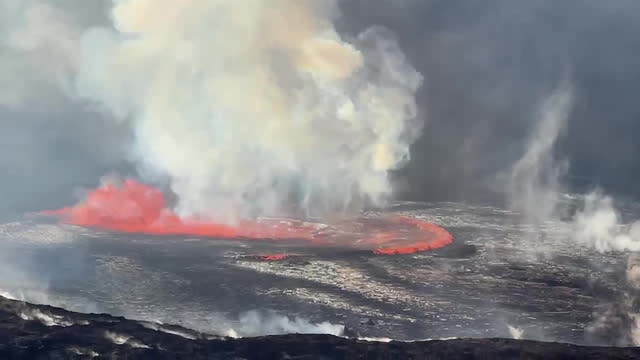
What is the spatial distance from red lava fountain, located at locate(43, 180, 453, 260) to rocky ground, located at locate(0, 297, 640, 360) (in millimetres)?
36134

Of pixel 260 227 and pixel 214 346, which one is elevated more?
pixel 260 227

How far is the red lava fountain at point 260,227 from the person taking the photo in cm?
9681

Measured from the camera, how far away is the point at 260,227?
335ft

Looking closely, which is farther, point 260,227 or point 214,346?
point 260,227

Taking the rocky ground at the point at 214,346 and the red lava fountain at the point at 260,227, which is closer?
the rocky ground at the point at 214,346

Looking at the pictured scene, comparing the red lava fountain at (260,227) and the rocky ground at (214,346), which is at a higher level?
the red lava fountain at (260,227)

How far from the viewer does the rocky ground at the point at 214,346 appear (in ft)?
176

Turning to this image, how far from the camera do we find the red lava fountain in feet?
318

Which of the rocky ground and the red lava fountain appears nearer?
the rocky ground

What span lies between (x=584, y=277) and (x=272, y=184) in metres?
49.0

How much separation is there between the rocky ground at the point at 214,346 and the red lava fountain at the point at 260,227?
119ft

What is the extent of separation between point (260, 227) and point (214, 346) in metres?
46.9

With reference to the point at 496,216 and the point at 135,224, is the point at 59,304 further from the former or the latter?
the point at 496,216

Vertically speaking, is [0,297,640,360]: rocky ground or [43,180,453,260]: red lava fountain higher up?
[43,180,453,260]: red lava fountain
